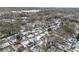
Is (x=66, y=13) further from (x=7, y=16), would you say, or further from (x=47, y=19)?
(x=7, y=16)

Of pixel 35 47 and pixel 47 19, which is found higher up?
pixel 47 19
